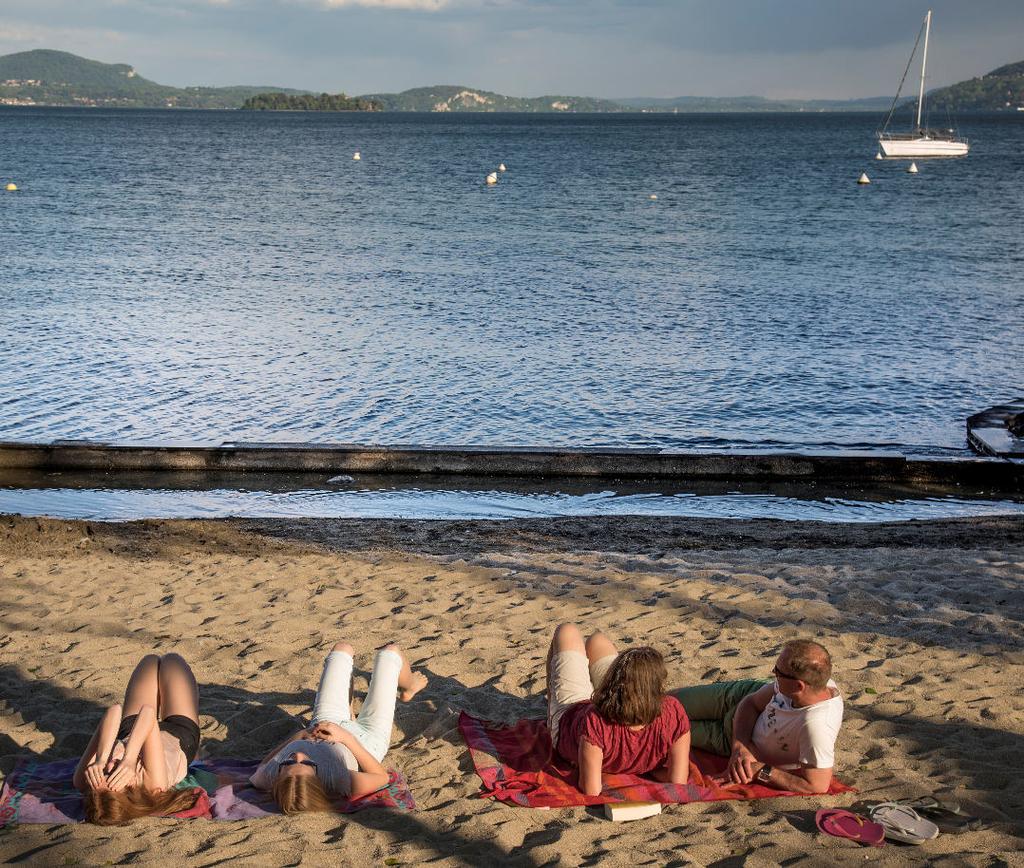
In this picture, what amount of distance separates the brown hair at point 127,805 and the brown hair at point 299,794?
45cm

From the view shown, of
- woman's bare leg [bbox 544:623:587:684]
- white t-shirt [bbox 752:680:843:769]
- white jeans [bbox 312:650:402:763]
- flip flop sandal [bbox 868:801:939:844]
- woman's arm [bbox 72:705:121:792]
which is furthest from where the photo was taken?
woman's bare leg [bbox 544:623:587:684]

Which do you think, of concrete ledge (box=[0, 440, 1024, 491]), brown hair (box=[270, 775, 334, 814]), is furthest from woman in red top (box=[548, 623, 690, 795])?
concrete ledge (box=[0, 440, 1024, 491])

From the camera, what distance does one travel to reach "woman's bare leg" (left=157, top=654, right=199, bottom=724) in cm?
523

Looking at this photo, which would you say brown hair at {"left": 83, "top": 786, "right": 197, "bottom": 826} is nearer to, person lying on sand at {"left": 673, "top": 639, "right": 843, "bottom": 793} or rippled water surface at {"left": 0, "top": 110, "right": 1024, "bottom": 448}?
person lying on sand at {"left": 673, "top": 639, "right": 843, "bottom": 793}

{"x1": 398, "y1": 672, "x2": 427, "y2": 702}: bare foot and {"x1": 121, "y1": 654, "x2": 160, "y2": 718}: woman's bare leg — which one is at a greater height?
{"x1": 121, "y1": 654, "x2": 160, "y2": 718}: woman's bare leg

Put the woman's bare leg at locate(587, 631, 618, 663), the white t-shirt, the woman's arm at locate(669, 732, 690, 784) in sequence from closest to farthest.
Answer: the white t-shirt
the woman's arm at locate(669, 732, 690, 784)
the woman's bare leg at locate(587, 631, 618, 663)

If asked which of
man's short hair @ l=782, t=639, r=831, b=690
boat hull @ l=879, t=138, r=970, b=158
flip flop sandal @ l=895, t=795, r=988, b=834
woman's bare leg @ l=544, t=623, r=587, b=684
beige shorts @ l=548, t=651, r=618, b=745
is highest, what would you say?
boat hull @ l=879, t=138, r=970, b=158

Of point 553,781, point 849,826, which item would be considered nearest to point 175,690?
point 553,781

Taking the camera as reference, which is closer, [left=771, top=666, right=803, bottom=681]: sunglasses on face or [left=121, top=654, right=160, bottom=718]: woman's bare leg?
[left=771, top=666, right=803, bottom=681]: sunglasses on face

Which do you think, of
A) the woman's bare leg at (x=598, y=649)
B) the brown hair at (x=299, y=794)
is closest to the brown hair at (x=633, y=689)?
the woman's bare leg at (x=598, y=649)

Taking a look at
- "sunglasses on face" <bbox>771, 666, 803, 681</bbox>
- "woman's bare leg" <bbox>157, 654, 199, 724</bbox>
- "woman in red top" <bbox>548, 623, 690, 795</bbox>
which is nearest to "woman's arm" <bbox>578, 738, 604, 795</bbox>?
"woman in red top" <bbox>548, 623, 690, 795</bbox>

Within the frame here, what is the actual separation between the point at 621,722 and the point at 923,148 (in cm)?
9524

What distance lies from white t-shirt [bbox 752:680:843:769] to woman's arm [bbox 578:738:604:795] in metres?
0.81

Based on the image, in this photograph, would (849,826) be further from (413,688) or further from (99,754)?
(99,754)
